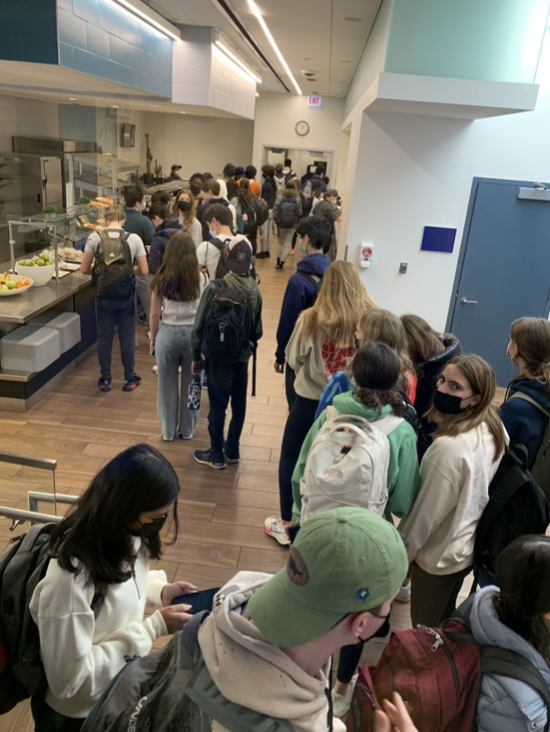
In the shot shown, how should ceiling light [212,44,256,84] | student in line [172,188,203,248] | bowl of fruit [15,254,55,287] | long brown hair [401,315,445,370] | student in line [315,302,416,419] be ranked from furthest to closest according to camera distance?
ceiling light [212,44,256,84]
student in line [172,188,203,248]
bowl of fruit [15,254,55,287]
long brown hair [401,315,445,370]
student in line [315,302,416,419]

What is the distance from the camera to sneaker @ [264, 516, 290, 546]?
3410 mm

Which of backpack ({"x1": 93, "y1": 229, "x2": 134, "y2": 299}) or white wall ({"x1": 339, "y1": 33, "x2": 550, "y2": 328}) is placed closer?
backpack ({"x1": 93, "y1": 229, "x2": 134, "y2": 299})

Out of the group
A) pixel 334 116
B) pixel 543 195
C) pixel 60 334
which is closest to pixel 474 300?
pixel 543 195

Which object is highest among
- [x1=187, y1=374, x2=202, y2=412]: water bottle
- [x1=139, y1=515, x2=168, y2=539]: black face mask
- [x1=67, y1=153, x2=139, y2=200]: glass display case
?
[x1=67, y1=153, x2=139, y2=200]: glass display case

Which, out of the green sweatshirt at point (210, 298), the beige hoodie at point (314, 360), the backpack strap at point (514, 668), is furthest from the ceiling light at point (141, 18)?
the backpack strap at point (514, 668)

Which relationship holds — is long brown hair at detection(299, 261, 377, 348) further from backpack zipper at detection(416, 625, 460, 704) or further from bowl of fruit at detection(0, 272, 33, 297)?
bowl of fruit at detection(0, 272, 33, 297)

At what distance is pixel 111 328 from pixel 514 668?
15.1ft

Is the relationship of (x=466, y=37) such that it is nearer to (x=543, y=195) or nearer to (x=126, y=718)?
(x=543, y=195)

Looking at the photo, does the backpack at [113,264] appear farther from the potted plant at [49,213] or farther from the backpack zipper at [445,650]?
the backpack zipper at [445,650]

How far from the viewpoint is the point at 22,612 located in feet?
4.65

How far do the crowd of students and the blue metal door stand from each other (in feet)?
8.90

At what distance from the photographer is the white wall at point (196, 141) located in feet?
53.6

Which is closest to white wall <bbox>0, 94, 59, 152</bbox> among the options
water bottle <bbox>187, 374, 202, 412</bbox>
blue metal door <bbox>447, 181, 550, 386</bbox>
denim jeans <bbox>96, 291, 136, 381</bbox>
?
denim jeans <bbox>96, 291, 136, 381</bbox>

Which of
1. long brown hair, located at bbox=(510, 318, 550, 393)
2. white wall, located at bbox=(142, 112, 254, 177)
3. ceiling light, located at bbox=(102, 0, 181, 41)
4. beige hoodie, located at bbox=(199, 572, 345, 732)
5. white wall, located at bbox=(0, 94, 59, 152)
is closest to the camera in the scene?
beige hoodie, located at bbox=(199, 572, 345, 732)
